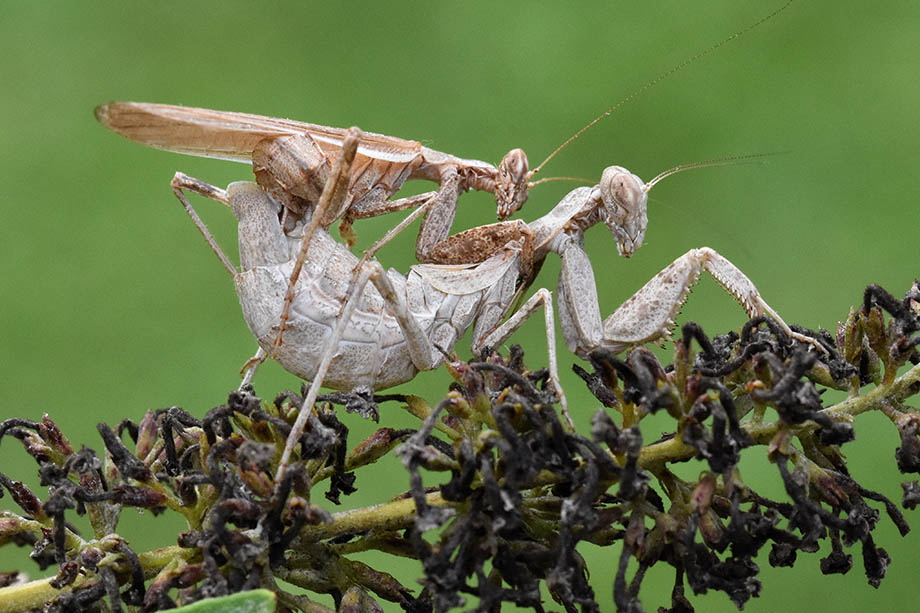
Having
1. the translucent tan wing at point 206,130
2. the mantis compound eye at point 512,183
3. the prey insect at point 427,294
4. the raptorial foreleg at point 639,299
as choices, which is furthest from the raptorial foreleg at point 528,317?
the translucent tan wing at point 206,130

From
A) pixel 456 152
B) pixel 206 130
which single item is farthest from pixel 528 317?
pixel 456 152

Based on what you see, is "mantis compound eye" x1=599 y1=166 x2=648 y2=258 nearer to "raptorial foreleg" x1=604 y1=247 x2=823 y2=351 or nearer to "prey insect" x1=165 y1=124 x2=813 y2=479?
"prey insect" x1=165 y1=124 x2=813 y2=479

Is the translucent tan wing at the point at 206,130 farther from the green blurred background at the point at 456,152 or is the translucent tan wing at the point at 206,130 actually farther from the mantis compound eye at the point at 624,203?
the green blurred background at the point at 456,152

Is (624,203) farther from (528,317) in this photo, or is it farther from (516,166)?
(528,317)

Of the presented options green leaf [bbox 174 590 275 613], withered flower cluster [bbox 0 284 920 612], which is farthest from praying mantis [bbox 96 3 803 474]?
green leaf [bbox 174 590 275 613]

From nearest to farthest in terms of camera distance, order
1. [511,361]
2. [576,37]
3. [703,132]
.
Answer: [511,361] < [703,132] < [576,37]

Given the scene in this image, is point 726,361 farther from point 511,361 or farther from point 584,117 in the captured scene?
point 584,117

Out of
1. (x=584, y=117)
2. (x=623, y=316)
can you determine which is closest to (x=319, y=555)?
(x=623, y=316)
